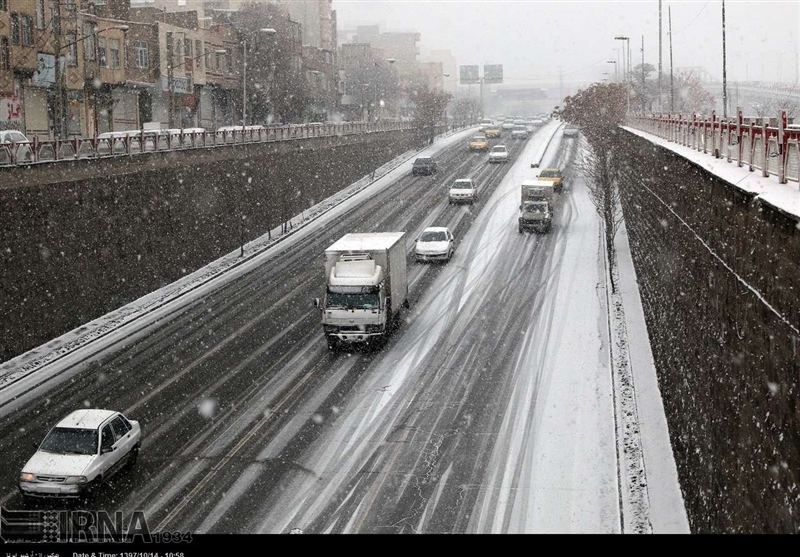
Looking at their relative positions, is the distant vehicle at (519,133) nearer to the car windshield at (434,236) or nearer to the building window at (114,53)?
the building window at (114,53)

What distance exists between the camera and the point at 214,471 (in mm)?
20188

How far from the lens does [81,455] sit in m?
19.0

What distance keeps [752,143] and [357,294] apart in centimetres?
1503

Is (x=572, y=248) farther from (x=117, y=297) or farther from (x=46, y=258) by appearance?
(x=46, y=258)

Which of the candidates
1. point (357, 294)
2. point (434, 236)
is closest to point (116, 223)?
point (357, 294)

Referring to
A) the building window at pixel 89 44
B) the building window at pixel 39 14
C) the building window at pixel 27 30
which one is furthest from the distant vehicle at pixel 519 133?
the building window at pixel 27 30

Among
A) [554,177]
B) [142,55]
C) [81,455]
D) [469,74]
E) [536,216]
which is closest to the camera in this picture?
[81,455]

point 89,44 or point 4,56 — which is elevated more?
point 89,44

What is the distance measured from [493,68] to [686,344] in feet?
563

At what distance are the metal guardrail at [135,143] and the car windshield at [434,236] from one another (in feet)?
38.7

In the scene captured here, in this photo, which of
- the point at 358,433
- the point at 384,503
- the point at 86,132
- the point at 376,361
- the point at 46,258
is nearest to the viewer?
the point at 384,503

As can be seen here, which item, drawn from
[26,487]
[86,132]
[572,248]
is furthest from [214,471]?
[86,132]

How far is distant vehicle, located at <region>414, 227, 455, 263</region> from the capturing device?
42.1 metres

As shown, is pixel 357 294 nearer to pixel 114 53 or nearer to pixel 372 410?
pixel 372 410
